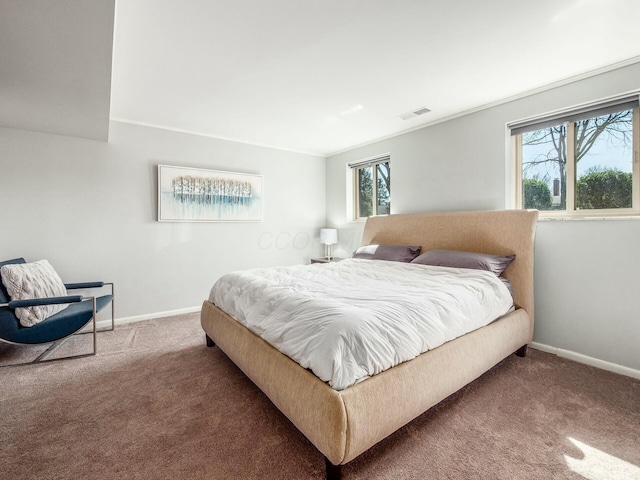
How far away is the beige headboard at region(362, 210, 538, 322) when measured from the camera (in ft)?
8.57

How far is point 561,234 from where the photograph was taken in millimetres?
2615

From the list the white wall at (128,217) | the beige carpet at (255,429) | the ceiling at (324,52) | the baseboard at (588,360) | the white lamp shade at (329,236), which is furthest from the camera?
the white lamp shade at (329,236)

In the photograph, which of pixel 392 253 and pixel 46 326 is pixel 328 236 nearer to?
pixel 392 253

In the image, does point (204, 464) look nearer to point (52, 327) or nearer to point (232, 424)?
point (232, 424)

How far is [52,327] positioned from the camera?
2.43m

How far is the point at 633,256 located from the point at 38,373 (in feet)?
15.4

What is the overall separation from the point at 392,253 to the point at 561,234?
1554mm

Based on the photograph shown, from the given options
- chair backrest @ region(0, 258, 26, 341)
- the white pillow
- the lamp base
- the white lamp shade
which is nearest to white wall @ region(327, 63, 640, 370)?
the white lamp shade

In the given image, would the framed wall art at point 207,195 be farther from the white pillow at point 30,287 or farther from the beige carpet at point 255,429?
the beige carpet at point 255,429

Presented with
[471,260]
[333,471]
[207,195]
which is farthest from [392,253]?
[207,195]

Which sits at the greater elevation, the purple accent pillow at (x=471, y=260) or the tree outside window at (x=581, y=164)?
the tree outside window at (x=581, y=164)

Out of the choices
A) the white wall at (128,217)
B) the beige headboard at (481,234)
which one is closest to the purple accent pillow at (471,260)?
the beige headboard at (481,234)

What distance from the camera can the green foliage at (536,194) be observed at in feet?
9.29

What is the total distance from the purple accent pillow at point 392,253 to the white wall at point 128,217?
5.54 feet
